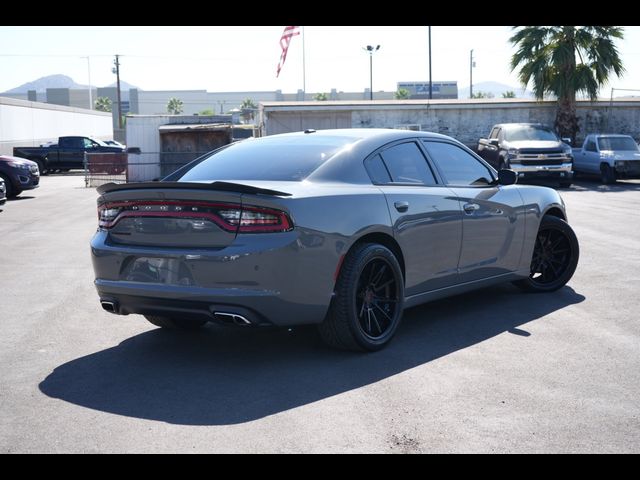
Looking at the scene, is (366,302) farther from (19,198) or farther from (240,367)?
(19,198)

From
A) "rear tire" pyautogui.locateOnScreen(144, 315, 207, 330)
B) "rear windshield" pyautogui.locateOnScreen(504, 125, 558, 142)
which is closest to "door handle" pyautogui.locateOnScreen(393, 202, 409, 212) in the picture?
"rear tire" pyautogui.locateOnScreen(144, 315, 207, 330)

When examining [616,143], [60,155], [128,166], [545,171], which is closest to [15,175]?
[128,166]

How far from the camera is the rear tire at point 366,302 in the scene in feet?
18.9

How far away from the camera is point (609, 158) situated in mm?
27297

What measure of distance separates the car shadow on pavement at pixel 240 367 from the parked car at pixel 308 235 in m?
0.24

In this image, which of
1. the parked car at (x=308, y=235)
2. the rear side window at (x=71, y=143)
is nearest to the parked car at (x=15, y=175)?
the parked car at (x=308, y=235)

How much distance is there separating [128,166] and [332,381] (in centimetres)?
2626

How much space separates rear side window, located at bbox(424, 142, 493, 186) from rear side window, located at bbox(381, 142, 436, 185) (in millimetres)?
182

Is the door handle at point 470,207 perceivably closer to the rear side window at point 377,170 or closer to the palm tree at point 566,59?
the rear side window at point 377,170
